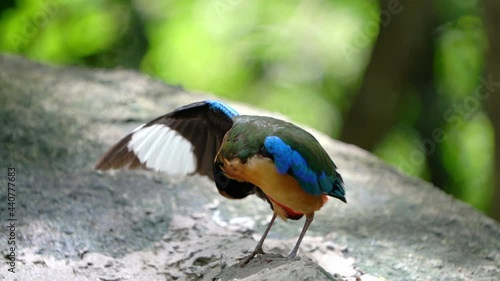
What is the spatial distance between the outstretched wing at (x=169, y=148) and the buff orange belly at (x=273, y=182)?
66cm

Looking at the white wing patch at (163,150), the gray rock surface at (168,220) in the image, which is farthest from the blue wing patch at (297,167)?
the white wing patch at (163,150)

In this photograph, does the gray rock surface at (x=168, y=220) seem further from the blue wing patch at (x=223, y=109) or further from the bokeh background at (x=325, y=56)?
the bokeh background at (x=325, y=56)

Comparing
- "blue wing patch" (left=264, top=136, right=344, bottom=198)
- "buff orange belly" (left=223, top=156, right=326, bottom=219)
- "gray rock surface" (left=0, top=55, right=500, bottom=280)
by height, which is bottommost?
"gray rock surface" (left=0, top=55, right=500, bottom=280)

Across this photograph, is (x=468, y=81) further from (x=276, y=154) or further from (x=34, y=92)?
(x=276, y=154)

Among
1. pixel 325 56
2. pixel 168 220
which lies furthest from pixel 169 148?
pixel 325 56

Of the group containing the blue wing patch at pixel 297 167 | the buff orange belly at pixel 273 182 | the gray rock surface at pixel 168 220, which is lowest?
the gray rock surface at pixel 168 220

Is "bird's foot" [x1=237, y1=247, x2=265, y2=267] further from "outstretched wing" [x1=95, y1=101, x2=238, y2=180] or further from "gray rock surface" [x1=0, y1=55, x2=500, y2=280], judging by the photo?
"outstretched wing" [x1=95, y1=101, x2=238, y2=180]

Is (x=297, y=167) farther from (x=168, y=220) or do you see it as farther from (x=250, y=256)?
(x=168, y=220)

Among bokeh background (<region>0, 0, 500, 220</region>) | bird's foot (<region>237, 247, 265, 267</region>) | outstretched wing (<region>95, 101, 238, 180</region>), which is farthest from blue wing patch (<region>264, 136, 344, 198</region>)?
bokeh background (<region>0, 0, 500, 220</region>)

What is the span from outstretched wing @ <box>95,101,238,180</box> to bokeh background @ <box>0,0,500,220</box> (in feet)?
12.7

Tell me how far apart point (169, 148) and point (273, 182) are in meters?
0.93

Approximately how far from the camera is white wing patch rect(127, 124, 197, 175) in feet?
10.7

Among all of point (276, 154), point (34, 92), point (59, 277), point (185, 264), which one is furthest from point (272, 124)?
point (34, 92)

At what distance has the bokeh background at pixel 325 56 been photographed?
717 cm
